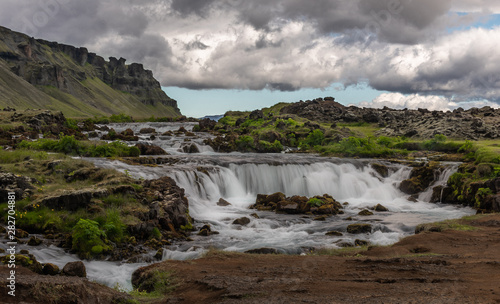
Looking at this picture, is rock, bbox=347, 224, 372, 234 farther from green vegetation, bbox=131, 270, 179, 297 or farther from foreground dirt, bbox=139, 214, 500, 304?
green vegetation, bbox=131, 270, 179, 297

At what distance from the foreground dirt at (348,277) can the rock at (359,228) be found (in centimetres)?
579

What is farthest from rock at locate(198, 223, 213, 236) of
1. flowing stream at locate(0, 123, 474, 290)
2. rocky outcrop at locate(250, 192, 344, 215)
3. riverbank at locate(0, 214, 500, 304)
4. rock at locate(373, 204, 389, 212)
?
rock at locate(373, 204, 389, 212)

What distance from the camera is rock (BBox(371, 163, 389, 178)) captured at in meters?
38.0

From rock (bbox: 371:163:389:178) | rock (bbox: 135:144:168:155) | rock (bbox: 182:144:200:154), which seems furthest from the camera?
rock (bbox: 182:144:200:154)

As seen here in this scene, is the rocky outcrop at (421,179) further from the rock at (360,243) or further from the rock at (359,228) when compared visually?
the rock at (360,243)

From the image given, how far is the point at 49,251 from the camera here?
14.5 m

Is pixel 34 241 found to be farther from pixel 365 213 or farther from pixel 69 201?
pixel 365 213

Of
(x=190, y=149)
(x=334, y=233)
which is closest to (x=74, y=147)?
(x=190, y=149)

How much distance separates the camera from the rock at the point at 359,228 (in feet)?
66.1

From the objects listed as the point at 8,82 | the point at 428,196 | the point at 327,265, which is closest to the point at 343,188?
the point at 428,196

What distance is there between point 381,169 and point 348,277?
3036 centimetres

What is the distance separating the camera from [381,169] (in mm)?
38406

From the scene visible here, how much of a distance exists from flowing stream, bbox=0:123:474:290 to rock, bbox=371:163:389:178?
0.55 m

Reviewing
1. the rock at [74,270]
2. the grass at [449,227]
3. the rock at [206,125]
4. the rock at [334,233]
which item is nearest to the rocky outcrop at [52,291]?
the rock at [74,270]
